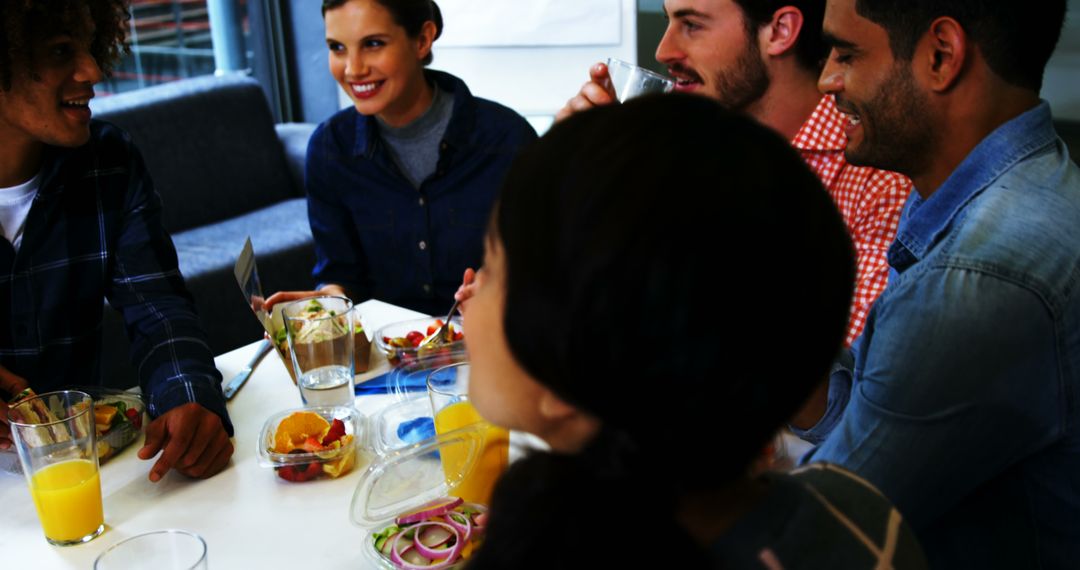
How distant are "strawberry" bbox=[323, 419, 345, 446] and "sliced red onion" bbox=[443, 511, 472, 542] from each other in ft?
0.87

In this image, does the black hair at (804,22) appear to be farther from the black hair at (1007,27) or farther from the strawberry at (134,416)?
the strawberry at (134,416)

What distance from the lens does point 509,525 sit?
1.95 ft

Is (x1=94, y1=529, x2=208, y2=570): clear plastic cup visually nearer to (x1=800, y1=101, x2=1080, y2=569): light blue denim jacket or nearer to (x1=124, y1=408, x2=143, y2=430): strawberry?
(x1=124, y1=408, x2=143, y2=430): strawberry

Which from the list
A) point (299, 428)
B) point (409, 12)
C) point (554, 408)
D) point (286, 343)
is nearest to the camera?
point (554, 408)

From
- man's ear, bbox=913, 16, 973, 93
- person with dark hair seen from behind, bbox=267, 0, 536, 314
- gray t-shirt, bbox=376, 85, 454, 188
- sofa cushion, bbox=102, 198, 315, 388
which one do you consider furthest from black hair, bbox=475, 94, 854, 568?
sofa cushion, bbox=102, 198, 315, 388

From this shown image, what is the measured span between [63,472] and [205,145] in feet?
9.52

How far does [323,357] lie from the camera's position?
1482 millimetres

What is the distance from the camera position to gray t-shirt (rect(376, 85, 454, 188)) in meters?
2.53

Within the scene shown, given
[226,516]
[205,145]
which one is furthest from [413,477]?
[205,145]

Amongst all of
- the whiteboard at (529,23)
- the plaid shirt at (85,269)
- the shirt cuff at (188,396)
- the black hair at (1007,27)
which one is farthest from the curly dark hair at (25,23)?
the whiteboard at (529,23)

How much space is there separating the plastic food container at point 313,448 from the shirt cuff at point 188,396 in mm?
84

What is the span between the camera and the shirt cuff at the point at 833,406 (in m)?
1.38

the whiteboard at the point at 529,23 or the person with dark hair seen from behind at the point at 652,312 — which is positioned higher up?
the person with dark hair seen from behind at the point at 652,312

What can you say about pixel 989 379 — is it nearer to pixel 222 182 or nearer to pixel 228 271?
pixel 228 271
